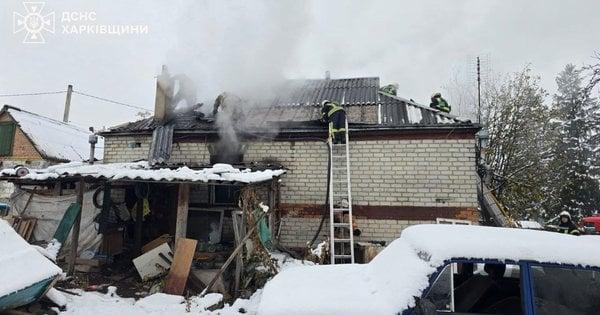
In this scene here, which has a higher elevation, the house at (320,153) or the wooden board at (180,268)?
the house at (320,153)

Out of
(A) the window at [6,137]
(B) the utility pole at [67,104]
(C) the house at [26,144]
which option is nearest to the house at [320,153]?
(C) the house at [26,144]

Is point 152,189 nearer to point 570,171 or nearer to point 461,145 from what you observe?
point 461,145

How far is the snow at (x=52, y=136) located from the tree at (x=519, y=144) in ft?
86.3

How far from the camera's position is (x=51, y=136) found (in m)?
21.9

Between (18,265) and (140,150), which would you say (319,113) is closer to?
(140,150)

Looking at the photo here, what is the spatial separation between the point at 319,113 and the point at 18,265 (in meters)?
8.00

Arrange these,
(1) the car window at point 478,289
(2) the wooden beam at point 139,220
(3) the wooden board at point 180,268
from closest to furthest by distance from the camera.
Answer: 1. (1) the car window at point 478,289
2. (3) the wooden board at point 180,268
3. (2) the wooden beam at point 139,220

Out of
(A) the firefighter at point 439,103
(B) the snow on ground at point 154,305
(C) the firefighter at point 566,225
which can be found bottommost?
(B) the snow on ground at point 154,305

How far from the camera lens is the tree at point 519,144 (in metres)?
15.8

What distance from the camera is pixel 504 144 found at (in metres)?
16.0

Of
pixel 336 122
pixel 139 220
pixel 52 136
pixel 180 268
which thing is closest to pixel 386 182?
pixel 336 122

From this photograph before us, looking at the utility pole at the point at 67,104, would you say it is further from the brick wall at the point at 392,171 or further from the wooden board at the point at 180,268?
the wooden board at the point at 180,268

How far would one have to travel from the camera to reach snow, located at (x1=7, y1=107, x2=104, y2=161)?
20.2 metres

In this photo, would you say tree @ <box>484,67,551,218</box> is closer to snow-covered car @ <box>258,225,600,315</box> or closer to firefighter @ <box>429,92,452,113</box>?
firefighter @ <box>429,92,452,113</box>
